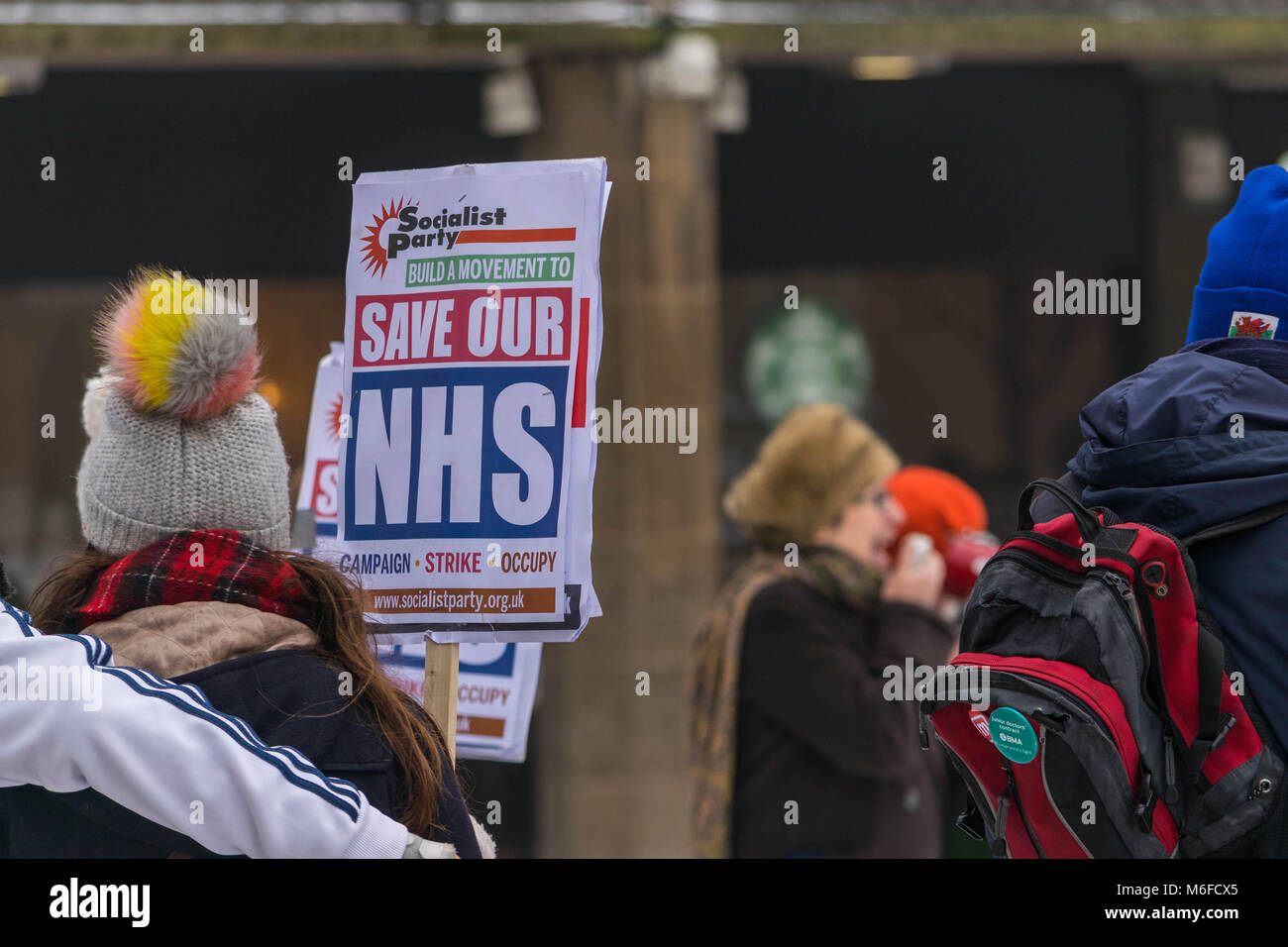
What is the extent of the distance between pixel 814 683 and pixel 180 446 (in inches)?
95.7

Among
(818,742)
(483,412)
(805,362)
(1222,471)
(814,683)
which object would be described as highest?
(805,362)

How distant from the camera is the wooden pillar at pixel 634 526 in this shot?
721 cm

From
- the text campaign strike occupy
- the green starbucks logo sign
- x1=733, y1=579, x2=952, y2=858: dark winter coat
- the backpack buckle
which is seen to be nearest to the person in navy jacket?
the backpack buckle

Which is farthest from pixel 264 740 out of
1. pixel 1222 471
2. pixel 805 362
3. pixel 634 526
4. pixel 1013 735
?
pixel 805 362

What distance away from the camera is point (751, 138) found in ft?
24.4

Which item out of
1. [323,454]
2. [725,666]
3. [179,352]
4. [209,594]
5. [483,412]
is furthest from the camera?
[725,666]

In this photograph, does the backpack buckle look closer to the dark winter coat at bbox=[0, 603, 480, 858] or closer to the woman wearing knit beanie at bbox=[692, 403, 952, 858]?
the dark winter coat at bbox=[0, 603, 480, 858]

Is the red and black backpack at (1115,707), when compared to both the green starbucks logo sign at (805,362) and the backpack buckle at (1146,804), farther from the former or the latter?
the green starbucks logo sign at (805,362)

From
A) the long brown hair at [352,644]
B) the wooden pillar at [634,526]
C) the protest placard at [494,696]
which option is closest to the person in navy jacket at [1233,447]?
the long brown hair at [352,644]

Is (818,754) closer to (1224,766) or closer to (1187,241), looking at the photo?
(1224,766)

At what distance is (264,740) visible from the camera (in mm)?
1926

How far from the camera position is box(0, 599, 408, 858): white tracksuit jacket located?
1767mm

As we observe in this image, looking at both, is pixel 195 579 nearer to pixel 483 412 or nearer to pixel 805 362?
pixel 483 412
